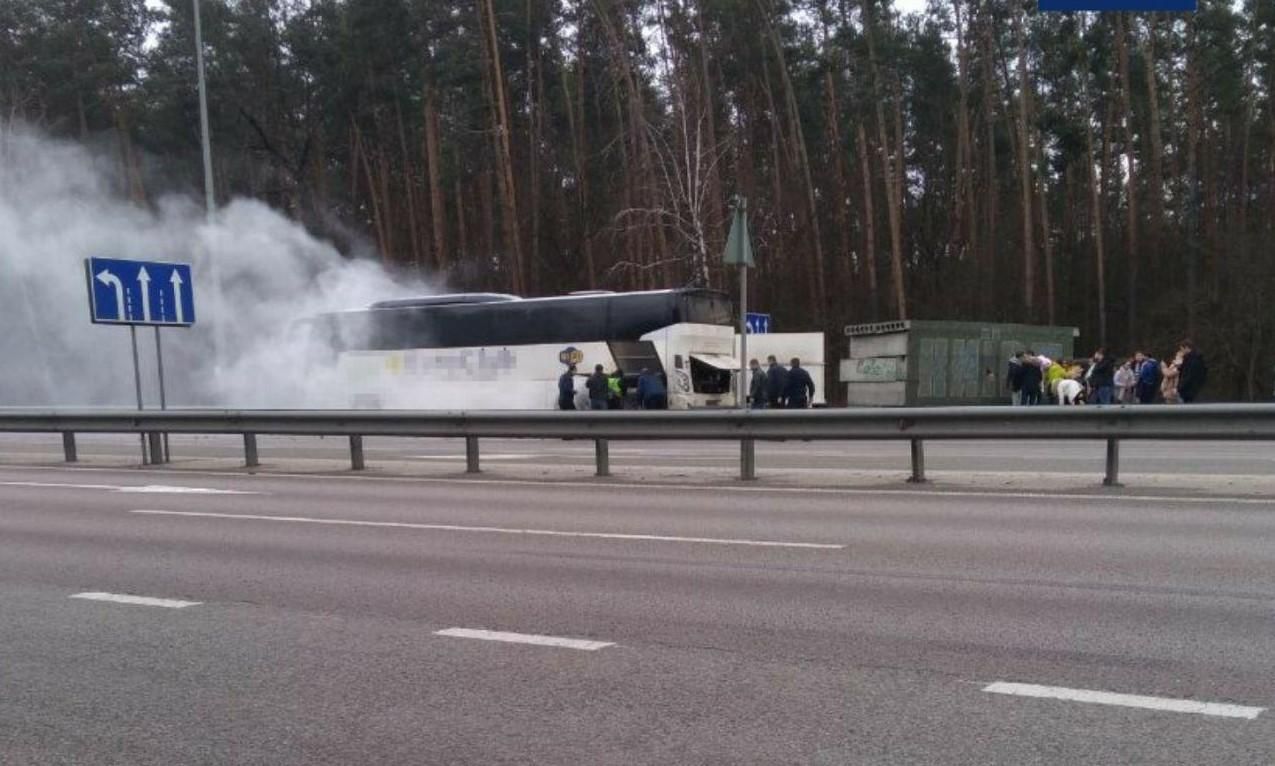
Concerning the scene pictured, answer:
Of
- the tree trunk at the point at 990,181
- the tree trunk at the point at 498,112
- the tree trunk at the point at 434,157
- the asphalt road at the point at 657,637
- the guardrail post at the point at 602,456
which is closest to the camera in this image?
the asphalt road at the point at 657,637

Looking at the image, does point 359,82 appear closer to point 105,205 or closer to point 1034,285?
point 105,205

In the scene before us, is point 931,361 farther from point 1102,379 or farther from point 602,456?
point 602,456

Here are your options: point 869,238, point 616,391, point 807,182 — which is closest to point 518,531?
point 616,391

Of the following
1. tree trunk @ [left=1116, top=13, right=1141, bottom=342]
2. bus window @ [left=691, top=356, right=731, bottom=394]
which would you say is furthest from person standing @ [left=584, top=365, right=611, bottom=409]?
tree trunk @ [left=1116, top=13, right=1141, bottom=342]

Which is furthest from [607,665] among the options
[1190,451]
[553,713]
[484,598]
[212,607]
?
[1190,451]

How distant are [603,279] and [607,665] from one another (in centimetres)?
3814

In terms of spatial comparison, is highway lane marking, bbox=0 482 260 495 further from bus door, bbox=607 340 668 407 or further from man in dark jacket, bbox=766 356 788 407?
bus door, bbox=607 340 668 407

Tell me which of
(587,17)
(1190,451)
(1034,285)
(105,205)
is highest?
(587,17)

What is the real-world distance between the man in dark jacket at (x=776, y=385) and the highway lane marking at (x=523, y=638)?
1744 cm

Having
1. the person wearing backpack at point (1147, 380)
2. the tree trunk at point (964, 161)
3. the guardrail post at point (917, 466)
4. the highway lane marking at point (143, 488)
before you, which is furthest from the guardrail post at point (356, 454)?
the tree trunk at point (964, 161)

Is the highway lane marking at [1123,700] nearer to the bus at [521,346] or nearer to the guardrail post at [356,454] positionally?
the guardrail post at [356,454]

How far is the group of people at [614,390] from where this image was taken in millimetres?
23859

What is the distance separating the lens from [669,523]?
410 inches

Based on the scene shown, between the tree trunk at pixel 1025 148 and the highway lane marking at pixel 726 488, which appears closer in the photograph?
the highway lane marking at pixel 726 488
